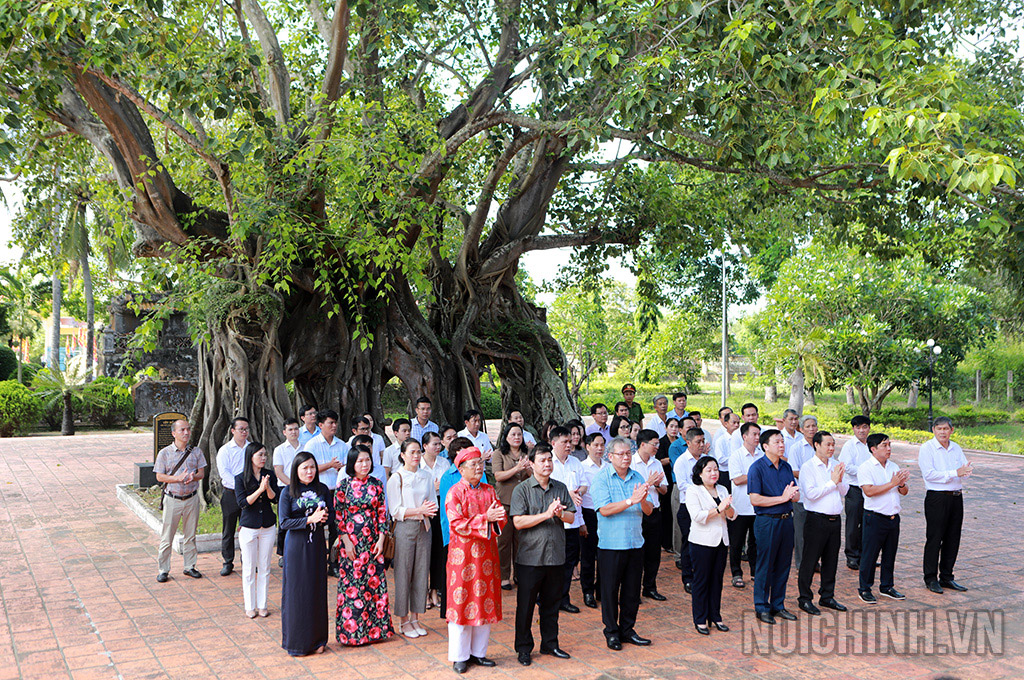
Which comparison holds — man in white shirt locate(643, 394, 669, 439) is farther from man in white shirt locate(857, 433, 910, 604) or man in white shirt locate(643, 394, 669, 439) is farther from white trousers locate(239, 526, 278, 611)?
white trousers locate(239, 526, 278, 611)

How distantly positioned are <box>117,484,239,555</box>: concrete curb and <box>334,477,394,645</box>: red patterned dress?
111 inches

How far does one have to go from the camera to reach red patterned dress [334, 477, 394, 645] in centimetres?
→ 588

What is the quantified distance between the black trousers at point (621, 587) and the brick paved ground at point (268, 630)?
18cm

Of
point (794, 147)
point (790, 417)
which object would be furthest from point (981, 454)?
point (794, 147)

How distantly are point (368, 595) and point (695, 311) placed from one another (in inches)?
1101

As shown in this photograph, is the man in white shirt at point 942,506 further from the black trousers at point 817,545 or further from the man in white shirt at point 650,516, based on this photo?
the man in white shirt at point 650,516

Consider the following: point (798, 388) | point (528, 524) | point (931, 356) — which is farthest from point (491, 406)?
point (528, 524)

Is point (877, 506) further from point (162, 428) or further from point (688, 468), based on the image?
point (162, 428)

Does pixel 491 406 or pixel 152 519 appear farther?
pixel 491 406

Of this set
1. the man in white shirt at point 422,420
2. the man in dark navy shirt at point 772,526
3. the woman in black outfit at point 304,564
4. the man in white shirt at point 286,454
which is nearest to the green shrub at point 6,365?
the man in white shirt at point 422,420

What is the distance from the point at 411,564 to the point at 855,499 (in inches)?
191

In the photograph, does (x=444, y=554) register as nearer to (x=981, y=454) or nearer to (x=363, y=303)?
(x=363, y=303)

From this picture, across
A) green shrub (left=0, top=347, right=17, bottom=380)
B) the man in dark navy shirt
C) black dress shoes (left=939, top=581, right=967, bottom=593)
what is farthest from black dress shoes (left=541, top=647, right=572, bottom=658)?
green shrub (left=0, top=347, right=17, bottom=380)

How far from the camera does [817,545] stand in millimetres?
6582
